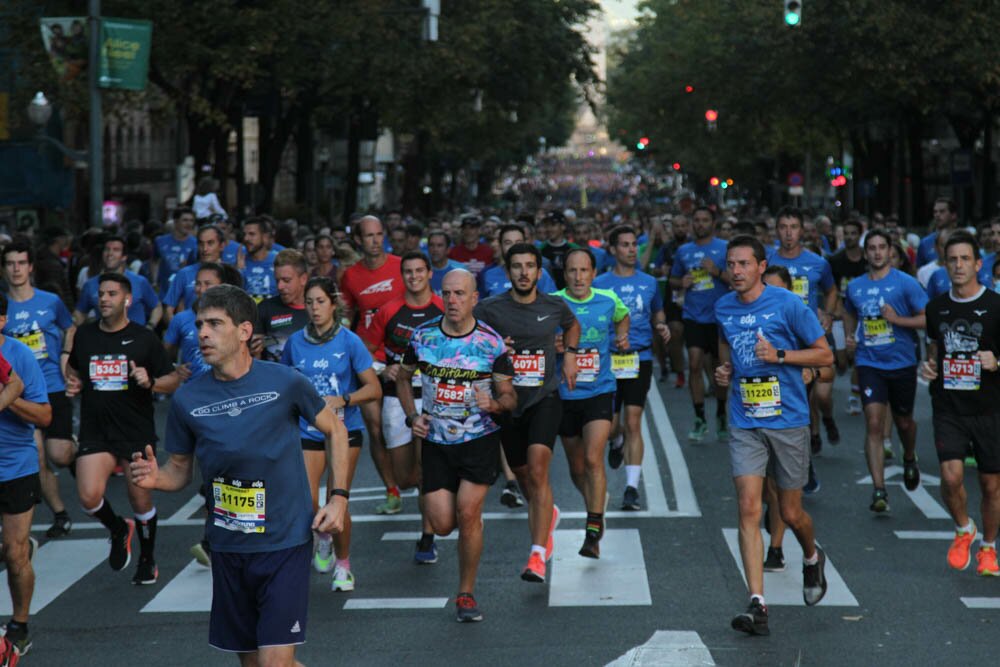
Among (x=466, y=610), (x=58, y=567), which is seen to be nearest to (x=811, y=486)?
(x=466, y=610)

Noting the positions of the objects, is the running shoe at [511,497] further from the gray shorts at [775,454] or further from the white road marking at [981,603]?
the white road marking at [981,603]

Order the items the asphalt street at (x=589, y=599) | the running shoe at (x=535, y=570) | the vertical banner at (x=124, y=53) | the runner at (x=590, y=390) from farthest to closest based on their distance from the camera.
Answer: the vertical banner at (x=124, y=53) < the runner at (x=590, y=390) < the running shoe at (x=535, y=570) < the asphalt street at (x=589, y=599)

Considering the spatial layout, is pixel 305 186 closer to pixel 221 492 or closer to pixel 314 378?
pixel 314 378

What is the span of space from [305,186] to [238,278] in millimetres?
39639

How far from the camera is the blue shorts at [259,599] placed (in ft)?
20.9

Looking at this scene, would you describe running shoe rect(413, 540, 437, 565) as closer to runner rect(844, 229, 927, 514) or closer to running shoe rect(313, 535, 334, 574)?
running shoe rect(313, 535, 334, 574)

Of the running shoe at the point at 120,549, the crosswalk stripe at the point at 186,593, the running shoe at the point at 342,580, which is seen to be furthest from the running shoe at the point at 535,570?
the running shoe at the point at 120,549

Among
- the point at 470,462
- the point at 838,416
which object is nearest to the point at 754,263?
the point at 470,462

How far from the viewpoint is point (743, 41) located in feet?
139

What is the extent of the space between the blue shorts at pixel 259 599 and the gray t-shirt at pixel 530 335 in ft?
12.0

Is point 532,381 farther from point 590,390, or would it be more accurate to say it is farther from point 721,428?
point 721,428

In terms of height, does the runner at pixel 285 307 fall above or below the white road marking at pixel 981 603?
above

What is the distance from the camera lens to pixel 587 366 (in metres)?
11.0

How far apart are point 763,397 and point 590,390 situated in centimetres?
208
